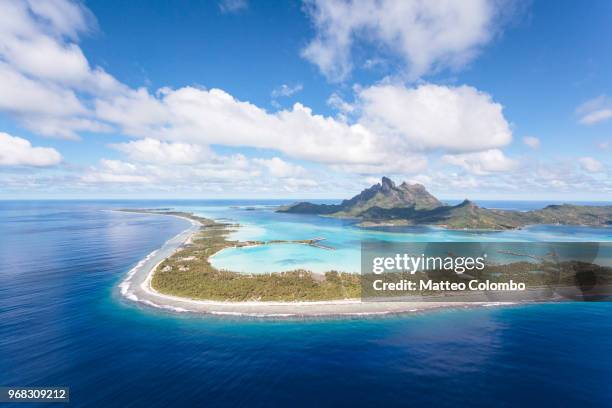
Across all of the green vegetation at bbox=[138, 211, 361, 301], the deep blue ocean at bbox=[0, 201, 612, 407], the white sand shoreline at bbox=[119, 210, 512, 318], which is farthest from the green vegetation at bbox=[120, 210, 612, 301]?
the deep blue ocean at bbox=[0, 201, 612, 407]

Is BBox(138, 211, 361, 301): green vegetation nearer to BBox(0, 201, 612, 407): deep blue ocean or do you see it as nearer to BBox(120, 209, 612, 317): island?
BBox(120, 209, 612, 317): island

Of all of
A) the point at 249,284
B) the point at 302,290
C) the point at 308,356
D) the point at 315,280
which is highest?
the point at 315,280

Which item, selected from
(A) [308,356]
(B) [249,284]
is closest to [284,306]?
(B) [249,284]

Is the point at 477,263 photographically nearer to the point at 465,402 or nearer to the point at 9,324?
the point at 465,402

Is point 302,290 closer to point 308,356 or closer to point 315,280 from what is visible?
point 315,280

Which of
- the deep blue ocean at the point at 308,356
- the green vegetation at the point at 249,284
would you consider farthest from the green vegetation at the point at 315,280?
the deep blue ocean at the point at 308,356

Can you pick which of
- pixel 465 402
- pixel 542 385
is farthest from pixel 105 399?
pixel 542 385

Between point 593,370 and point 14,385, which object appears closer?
point 14,385

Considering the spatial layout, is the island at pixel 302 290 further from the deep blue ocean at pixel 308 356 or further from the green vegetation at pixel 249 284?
the deep blue ocean at pixel 308 356
